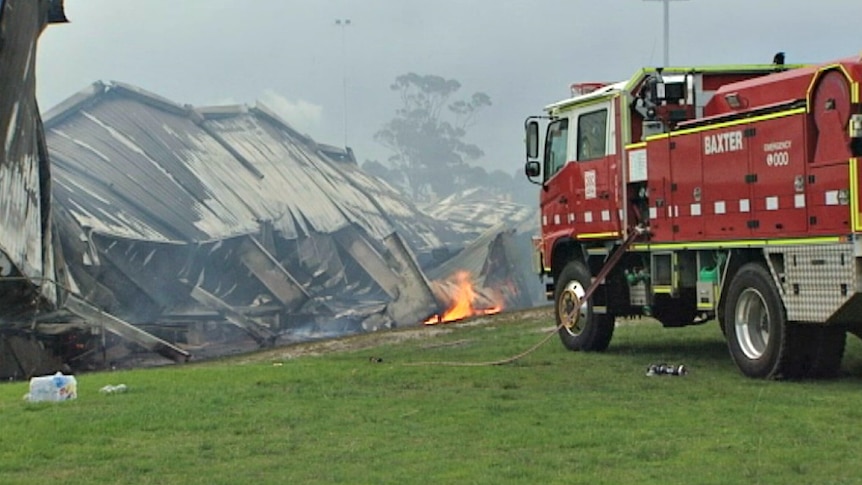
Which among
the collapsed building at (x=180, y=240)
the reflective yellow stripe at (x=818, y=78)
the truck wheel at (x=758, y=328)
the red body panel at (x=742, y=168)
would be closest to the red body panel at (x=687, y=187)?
the red body panel at (x=742, y=168)

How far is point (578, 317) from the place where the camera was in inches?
738

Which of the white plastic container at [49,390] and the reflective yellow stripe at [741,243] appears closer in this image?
the reflective yellow stripe at [741,243]

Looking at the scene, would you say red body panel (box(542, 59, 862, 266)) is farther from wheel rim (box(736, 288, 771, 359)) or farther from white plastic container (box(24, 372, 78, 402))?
white plastic container (box(24, 372, 78, 402))

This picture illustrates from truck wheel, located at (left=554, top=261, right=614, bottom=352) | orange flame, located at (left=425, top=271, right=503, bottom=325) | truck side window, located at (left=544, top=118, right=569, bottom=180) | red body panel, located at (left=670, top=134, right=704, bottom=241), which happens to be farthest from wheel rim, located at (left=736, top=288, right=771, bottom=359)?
orange flame, located at (left=425, top=271, right=503, bottom=325)

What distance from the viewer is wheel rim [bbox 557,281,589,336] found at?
18.6 meters

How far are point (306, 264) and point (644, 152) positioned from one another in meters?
33.5

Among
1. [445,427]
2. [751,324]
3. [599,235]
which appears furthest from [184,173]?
[445,427]

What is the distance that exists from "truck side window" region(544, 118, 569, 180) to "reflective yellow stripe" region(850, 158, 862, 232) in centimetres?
668

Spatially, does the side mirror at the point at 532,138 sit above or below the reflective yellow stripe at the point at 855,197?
above

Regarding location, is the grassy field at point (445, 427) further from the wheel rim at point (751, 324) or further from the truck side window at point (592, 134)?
the truck side window at point (592, 134)

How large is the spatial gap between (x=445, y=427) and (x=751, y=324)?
16.7 ft

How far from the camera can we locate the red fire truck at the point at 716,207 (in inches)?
506

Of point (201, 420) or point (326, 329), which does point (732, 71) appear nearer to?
point (201, 420)

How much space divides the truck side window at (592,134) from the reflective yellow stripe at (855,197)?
5.55 metres
